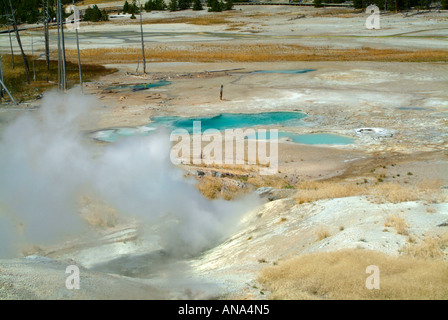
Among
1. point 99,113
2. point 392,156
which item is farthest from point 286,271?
point 99,113

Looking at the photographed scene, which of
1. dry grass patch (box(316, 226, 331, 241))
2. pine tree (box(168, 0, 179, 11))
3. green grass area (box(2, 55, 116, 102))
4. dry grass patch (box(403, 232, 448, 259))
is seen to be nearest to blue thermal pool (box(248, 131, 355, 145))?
dry grass patch (box(316, 226, 331, 241))

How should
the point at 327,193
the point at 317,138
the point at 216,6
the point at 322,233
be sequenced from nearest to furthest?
the point at 322,233, the point at 327,193, the point at 317,138, the point at 216,6

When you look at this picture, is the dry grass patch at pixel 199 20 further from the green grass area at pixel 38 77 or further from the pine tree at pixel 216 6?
the green grass area at pixel 38 77

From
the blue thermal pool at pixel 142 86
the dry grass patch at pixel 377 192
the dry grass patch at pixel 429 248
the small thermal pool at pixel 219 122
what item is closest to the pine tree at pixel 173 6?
the blue thermal pool at pixel 142 86

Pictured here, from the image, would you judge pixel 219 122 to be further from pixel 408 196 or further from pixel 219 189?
pixel 408 196

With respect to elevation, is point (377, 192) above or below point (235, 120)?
below

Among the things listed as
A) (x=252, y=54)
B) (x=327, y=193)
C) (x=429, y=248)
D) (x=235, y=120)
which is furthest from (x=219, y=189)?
(x=252, y=54)
